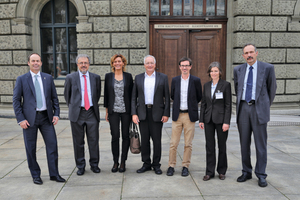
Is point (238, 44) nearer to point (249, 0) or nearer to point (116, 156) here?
point (249, 0)

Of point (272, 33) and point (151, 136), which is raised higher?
point (272, 33)

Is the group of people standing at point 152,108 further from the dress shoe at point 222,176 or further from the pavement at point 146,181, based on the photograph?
the pavement at point 146,181

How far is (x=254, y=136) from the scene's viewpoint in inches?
159

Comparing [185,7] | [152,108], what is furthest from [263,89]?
[185,7]

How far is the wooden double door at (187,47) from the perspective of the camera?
9.01m

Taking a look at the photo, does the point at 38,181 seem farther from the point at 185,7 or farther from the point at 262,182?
the point at 185,7

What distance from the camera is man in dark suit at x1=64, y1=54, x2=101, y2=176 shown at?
431 cm

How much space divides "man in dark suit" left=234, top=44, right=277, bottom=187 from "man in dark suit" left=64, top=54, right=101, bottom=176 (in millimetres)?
2212

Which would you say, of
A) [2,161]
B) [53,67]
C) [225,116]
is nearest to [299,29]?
[225,116]

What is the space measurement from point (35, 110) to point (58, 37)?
20.0 ft

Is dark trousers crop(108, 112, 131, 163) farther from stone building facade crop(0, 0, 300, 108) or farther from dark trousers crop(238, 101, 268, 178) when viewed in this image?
stone building facade crop(0, 0, 300, 108)

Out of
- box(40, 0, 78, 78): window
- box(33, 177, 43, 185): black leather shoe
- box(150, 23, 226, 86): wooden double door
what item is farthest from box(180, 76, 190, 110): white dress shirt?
box(40, 0, 78, 78): window

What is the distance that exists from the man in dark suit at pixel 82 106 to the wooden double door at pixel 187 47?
489 cm

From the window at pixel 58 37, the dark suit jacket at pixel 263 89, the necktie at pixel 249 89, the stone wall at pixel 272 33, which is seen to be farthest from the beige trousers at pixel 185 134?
the window at pixel 58 37
